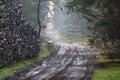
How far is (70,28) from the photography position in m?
94.3

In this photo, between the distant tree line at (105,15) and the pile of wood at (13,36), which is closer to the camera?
the distant tree line at (105,15)

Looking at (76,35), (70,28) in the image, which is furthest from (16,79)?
(70,28)

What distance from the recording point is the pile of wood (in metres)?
26.3

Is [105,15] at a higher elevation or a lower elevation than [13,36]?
higher

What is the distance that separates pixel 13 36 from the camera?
28.6 m

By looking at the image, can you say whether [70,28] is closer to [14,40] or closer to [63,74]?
[14,40]

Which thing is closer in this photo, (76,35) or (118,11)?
(118,11)

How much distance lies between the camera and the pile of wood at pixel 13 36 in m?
26.3

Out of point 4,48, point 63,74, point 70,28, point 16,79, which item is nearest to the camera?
point 16,79

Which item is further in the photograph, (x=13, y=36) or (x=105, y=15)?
(x=13, y=36)

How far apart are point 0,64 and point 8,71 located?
1572 mm

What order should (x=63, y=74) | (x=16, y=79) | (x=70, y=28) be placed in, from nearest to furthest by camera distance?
(x=16, y=79)
(x=63, y=74)
(x=70, y=28)

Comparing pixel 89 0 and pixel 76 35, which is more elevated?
pixel 89 0

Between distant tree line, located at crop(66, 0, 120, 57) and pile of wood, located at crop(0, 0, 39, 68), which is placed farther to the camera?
pile of wood, located at crop(0, 0, 39, 68)
